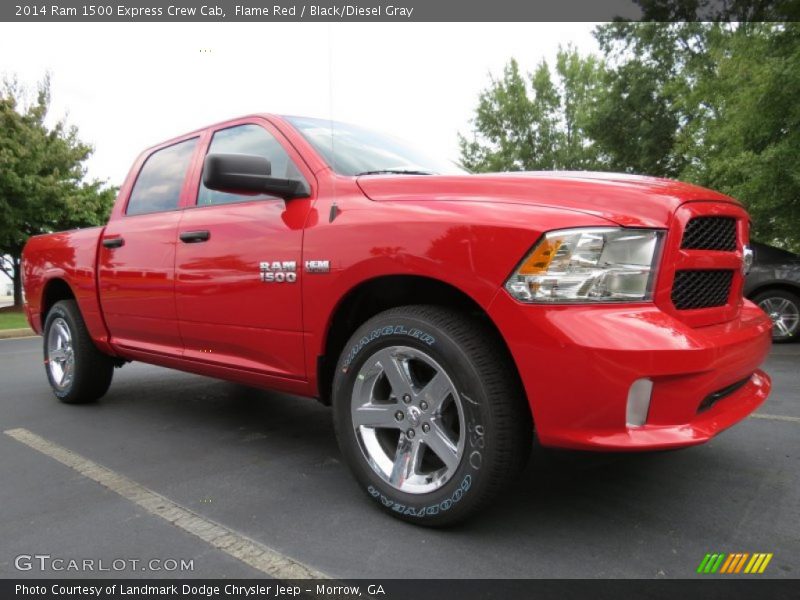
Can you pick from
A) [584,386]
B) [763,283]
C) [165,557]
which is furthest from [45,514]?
[763,283]

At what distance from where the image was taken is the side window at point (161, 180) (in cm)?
376

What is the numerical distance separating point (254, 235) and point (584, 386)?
178 centimetres

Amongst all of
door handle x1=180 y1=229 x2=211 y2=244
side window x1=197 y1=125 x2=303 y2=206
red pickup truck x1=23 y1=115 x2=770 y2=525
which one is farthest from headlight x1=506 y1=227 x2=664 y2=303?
door handle x1=180 y1=229 x2=211 y2=244

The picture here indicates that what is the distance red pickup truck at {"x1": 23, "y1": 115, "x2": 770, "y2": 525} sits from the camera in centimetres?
198

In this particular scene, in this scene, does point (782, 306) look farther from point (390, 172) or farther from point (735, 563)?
point (390, 172)

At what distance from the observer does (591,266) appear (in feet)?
6.60

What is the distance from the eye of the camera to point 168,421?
4.07 meters

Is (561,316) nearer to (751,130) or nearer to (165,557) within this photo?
(165,557)

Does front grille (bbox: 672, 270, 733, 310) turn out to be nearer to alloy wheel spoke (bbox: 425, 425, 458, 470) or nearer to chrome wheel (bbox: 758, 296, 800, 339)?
→ alloy wheel spoke (bbox: 425, 425, 458, 470)

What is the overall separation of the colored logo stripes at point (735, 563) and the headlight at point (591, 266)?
3.07 ft

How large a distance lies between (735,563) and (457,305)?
52.3 inches

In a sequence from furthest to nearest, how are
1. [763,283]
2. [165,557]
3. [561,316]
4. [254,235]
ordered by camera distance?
[763,283]
[254,235]
[165,557]
[561,316]

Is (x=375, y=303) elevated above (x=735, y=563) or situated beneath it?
elevated above

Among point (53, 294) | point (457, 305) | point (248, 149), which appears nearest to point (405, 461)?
point (457, 305)
